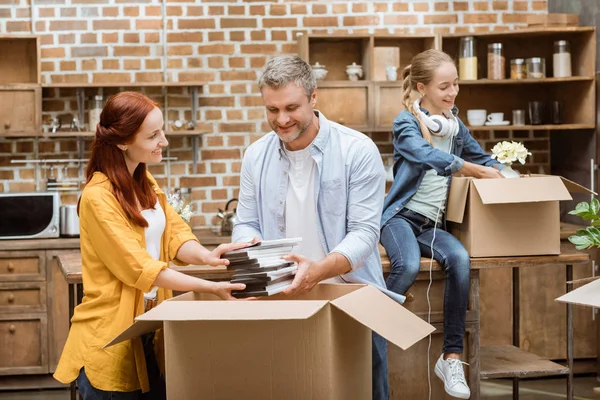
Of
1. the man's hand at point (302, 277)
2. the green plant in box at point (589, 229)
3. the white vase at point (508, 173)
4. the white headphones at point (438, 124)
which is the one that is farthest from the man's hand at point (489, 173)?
the man's hand at point (302, 277)

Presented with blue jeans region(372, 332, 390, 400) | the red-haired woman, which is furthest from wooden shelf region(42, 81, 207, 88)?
blue jeans region(372, 332, 390, 400)

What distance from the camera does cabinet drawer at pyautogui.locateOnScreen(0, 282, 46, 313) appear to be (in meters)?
4.80

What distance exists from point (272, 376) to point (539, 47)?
3.93 m

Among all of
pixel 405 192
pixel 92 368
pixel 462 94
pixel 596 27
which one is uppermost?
pixel 596 27

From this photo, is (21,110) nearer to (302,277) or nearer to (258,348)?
(302,277)

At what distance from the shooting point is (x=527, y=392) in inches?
187

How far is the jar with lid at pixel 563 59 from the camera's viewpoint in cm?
506

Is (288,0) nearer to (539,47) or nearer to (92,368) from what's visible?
(539,47)

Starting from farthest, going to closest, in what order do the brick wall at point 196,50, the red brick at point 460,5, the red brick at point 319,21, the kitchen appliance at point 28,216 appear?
the red brick at point 460,5 → the red brick at point 319,21 → the brick wall at point 196,50 → the kitchen appliance at point 28,216

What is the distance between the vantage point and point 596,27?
16.4 ft

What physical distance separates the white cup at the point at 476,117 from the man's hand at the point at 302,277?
3.03 metres

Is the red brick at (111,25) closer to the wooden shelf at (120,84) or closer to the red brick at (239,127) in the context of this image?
the wooden shelf at (120,84)

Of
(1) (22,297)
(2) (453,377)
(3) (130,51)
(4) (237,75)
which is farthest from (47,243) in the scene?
(2) (453,377)

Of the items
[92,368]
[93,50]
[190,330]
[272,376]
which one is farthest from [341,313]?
[93,50]
